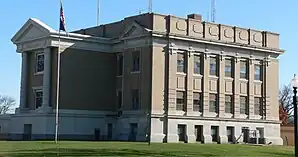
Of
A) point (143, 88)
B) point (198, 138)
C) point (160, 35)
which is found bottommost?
point (198, 138)

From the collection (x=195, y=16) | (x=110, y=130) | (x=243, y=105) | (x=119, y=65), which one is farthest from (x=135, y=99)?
(x=243, y=105)

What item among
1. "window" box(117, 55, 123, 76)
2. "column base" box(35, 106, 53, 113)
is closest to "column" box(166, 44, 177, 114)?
"window" box(117, 55, 123, 76)

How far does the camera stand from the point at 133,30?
65125 mm

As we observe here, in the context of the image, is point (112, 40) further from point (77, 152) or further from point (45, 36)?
point (77, 152)

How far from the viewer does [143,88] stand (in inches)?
2489

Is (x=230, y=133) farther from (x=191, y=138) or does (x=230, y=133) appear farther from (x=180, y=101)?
(x=180, y=101)

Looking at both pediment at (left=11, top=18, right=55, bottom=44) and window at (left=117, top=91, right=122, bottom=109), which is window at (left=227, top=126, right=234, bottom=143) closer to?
window at (left=117, top=91, right=122, bottom=109)

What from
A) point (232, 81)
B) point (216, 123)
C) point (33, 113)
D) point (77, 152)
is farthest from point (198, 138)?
point (77, 152)

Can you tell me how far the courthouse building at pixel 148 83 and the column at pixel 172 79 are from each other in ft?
0.33

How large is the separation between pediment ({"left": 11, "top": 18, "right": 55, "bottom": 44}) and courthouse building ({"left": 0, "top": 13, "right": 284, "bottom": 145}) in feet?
0.34

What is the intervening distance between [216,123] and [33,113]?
1910cm

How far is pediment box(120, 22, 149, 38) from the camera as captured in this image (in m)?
63.5

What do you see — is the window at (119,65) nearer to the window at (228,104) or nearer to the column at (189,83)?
the column at (189,83)

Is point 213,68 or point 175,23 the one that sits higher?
point 175,23
